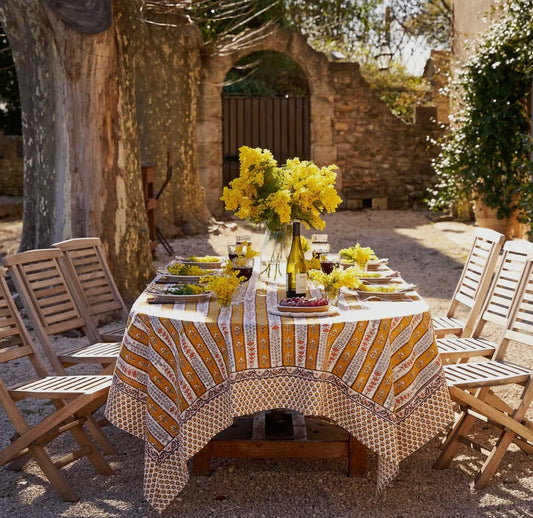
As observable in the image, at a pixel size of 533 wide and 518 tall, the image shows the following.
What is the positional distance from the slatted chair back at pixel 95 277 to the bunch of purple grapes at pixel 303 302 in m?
1.57

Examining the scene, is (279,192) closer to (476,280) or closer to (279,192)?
(279,192)

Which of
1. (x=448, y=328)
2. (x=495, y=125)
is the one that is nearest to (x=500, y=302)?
(x=448, y=328)

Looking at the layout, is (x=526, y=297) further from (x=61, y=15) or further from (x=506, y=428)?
(x=61, y=15)

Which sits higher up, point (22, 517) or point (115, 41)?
point (115, 41)

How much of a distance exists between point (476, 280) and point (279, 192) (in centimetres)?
146

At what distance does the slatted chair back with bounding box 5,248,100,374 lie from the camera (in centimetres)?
431

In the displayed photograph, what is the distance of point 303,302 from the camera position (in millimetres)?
3586

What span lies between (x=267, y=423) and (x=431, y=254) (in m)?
6.61

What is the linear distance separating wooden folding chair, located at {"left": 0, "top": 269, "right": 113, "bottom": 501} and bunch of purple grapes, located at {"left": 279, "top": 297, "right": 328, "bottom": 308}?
91 centimetres

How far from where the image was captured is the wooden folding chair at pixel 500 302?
4.25 m

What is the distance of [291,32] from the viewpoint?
14938 millimetres

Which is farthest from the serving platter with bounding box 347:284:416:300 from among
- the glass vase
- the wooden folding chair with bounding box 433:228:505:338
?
the wooden folding chair with bounding box 433:228:505:338

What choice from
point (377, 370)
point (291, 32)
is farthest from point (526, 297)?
point (291, 32)

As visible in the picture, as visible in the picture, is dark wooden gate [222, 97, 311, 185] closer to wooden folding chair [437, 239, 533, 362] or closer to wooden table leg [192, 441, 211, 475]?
wooden folding chair [437, 239, 533, 362]
